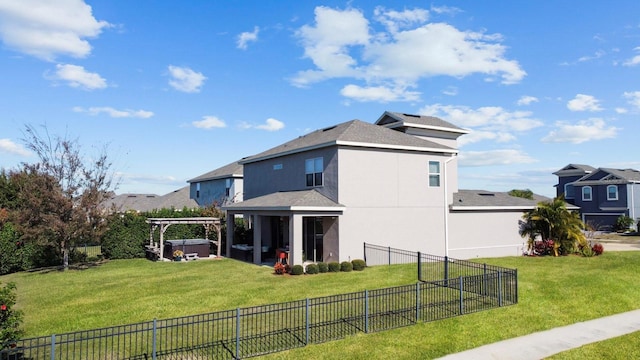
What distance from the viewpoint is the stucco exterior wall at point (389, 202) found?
73.8 feet

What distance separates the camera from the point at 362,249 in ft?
74.3

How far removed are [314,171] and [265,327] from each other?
13.5m

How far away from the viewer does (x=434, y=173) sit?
83.5ft

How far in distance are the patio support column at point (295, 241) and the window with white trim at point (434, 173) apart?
913 cm

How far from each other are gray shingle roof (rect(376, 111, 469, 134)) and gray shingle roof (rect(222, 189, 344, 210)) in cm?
873

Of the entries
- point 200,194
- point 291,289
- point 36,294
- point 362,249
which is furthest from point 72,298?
point 200,194

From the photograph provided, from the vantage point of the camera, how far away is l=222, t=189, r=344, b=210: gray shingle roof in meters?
21.1

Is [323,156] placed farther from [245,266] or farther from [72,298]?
[72,298]

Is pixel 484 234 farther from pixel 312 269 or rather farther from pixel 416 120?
pixel 312 269

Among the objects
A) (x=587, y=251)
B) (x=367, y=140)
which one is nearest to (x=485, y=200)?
(x=587, y=251)

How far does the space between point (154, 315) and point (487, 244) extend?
70.5ft

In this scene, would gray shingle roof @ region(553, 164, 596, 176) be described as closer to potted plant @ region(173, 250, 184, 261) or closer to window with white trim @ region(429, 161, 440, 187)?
window with white trim @ region(429, 161, 440, 187)

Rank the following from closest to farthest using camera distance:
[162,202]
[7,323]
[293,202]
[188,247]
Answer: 1. [7,323]
2. [293,202]
3. [188,247]
4. [162,202]

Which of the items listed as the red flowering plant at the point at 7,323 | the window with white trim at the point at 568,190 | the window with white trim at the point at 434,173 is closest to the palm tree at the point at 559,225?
the window with white trim at the point at 434,173
